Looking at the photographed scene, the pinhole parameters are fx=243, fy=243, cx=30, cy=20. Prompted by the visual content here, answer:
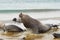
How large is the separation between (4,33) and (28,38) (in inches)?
38.9

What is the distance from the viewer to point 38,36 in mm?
5875

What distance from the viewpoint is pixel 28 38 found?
5543 mm

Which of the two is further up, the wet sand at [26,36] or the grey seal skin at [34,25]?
the grey seal skin at [34,25]

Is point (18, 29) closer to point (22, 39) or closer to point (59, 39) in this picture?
point (22, 39)

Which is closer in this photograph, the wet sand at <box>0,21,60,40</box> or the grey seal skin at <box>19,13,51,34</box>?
the wet sand at <box>0,21,60,40</box>

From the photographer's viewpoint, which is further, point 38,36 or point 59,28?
point 59,28

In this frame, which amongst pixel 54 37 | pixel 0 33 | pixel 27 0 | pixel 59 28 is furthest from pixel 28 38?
pixel 27 0

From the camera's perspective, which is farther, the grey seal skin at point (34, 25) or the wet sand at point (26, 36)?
the grey seal skin at point (34, 25)

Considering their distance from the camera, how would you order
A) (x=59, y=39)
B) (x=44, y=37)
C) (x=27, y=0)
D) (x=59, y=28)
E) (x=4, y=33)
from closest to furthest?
(x=59, y=39)
(x=44, y=37)
(x=4, y=33)
(x=59, y=28)
(x=27, y=0)

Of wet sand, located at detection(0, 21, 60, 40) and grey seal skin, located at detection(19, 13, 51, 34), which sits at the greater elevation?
grey seal skin, located at detection(19, 13, 51, 34)

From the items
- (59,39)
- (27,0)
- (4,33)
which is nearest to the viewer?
(59,39)

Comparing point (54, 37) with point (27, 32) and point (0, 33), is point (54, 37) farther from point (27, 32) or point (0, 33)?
point (0, 33)

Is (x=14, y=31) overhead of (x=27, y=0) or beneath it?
overhead

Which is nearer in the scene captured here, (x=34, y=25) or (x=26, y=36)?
(x=26, y=36)
